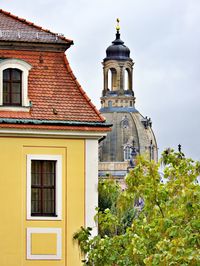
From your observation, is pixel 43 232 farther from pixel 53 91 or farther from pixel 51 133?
pixel 53 91

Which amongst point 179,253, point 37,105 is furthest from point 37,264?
point 179,253

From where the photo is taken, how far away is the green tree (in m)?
27.8

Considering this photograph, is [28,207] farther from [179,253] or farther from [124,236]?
[179,253]

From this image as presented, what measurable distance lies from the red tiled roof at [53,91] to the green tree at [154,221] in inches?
60.8

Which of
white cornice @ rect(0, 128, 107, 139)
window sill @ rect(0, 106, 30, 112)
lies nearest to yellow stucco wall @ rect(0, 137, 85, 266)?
white cornice @ rect(0, 128, 107, 139)

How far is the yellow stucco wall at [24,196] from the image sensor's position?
3241 cm

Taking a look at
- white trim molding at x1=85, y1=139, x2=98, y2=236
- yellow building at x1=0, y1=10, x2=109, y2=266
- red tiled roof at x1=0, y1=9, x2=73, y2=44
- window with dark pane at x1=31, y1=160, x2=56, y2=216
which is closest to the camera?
yellow building at x1=0, y1=10, x2=109, y2=266

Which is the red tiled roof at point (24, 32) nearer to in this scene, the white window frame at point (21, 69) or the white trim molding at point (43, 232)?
the white window frame at point (21, 69)

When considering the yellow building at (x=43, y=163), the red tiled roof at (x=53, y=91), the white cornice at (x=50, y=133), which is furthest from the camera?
the red tiled roof at (x=53, y=91)

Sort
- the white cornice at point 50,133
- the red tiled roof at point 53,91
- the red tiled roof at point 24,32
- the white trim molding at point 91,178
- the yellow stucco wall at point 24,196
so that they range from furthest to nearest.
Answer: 1. the red tiled roof at point 24,32
2. the red tiled roof at point 53,91
3. the white trim molding at point 91,178
4. the white cornice at point 50,133
5. the yellow stucco wall at point 24,196

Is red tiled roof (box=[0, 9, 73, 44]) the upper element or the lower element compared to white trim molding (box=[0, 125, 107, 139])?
upper

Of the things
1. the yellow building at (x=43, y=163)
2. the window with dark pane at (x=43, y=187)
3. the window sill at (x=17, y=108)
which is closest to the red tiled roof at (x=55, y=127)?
the yellow building at (x=43, y=163)

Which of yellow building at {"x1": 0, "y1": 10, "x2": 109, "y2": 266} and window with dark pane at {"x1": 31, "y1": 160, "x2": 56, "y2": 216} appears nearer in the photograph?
yellow building at {"x1": 0, "y1": 10, "x2": 109, "y2": 266}

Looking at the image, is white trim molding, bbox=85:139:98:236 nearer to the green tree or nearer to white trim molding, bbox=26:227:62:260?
the green tree
